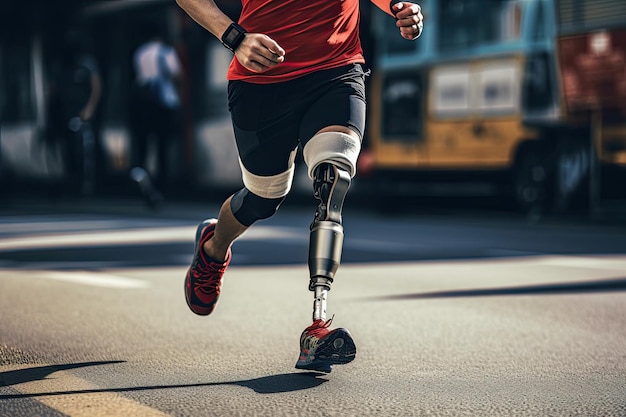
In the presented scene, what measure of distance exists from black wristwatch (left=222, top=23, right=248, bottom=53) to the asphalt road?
3.61ft

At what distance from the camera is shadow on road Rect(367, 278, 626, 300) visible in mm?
6574

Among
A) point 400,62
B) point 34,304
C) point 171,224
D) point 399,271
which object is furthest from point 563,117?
point 34,304

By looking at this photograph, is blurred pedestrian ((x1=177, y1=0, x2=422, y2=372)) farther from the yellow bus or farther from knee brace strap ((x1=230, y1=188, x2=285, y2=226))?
the yellow bus

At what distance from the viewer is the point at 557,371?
174 inches

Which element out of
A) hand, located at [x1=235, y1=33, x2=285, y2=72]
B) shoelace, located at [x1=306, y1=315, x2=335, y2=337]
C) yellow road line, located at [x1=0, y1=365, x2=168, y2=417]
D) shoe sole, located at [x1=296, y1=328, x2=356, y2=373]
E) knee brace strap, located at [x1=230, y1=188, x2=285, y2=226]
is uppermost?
hand, located at [x1=235, y1=33, x2=285, y2=72]

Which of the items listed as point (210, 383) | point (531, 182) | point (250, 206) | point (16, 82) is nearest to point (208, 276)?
point (250, 206)

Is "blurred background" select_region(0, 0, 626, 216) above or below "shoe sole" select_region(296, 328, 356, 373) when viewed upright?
above

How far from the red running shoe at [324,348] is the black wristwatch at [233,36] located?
37.9 inches

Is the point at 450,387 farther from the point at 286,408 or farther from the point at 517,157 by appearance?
Answer: the point at 517,157

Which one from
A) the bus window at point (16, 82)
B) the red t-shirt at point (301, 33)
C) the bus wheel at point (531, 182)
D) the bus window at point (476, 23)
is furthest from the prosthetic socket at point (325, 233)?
the bus window at point (16, 82)

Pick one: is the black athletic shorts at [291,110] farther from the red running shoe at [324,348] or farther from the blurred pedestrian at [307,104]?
the red running shoe at [324,348]

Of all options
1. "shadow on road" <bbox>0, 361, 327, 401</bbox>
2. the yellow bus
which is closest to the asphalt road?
"shadow on road" <bbox>0, 361, 327, 401</bbox>

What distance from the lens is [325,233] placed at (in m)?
4.29

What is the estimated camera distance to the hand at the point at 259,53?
4195 millimetres
